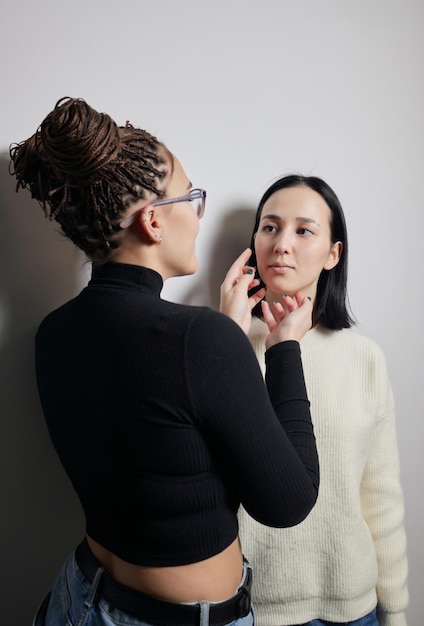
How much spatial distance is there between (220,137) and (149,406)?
782 millimetres

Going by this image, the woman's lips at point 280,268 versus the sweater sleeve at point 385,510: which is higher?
the woman's lips at point 280,268

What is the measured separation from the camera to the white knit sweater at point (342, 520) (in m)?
1.20

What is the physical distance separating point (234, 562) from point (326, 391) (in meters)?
0.49

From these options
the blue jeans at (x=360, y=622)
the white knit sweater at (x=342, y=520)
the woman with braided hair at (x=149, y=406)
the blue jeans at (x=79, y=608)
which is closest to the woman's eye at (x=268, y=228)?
the white knit sweater at (x=342, y=520)

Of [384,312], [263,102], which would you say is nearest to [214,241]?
[263,102]

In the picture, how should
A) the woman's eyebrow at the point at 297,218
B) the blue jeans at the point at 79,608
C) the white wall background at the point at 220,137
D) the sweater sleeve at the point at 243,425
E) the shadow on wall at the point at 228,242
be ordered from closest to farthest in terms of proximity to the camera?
the sweater sleeve at the point at 243,425, the blue jeans at the point at 79,608, the white wall background at the point at 220,137, the woman's eyebrow at the point at 297,218, the shadow on wall at the point at 228,242

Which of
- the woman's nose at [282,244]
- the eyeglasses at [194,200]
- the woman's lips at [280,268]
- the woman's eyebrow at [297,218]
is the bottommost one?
the woman's lips at [280,268]

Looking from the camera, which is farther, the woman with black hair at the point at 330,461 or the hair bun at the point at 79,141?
the woman with black hair at the point at 330,461

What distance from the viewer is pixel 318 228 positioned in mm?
1223

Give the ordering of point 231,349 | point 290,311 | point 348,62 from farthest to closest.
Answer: point 348,62 < point 290,311 < point 231,349

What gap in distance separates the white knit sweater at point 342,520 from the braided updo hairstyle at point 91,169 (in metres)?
0.54

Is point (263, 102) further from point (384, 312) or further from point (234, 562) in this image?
point (234, 562)

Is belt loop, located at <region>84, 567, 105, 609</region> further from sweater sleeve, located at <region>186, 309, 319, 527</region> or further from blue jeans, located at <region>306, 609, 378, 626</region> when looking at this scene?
blue jeans, located at <region>306, 609, 378, 626</region>

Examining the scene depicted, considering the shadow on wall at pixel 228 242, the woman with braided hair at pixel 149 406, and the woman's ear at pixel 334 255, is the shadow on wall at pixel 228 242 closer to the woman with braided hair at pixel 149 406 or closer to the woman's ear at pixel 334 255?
the woman's ear at pixel 334 255
